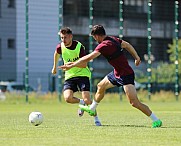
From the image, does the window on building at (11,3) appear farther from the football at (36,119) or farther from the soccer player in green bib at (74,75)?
the football at (36,119)

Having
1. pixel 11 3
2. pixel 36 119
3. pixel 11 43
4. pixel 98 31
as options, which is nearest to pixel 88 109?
pixel 36 119

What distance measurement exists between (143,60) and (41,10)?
1386 cm

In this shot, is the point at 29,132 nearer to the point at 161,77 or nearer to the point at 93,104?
the point at 93,104

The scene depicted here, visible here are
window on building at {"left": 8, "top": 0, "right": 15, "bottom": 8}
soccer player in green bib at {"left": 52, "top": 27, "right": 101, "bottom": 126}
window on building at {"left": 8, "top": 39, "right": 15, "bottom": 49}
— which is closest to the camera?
soccer player in green bib at {"left": 52, "top": 27, "right": 101, "bottom": 126}

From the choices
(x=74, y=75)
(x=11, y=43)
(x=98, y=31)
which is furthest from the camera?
(x=11, y=43)

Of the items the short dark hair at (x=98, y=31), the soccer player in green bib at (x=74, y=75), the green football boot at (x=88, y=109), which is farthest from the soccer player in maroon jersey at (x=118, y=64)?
the soccer player in green bib at (x=74, y=75)

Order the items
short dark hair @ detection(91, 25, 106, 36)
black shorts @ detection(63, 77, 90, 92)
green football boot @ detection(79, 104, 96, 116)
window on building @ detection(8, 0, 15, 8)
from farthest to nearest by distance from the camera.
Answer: window on building @ detection(8, 0, 15, 8) < black shorts @ detection(63, 77, 90, 92) < green football boot @ detection(79, 104, 96, 116) < short dark hair @ detection(91, 25, 106, 36)

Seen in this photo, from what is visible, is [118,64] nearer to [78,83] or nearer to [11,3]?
[78,83]

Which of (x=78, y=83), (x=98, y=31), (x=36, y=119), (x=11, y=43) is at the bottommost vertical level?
(x=11, y=43)

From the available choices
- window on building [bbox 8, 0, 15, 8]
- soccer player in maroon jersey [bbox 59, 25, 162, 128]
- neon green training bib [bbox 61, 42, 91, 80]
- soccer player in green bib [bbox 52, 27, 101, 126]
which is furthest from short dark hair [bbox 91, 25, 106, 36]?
window on building [bbox 8, 0, 15, 8]

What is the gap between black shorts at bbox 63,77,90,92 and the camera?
15.8m

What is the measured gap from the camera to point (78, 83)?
52.5 feet

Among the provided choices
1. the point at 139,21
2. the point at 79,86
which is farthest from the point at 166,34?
the point at 79,86

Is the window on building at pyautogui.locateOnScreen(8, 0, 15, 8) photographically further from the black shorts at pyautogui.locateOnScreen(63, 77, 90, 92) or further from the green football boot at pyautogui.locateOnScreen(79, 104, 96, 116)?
the green football boot at pyautogui.locateOnScreen(79, 104, 96, 116)
